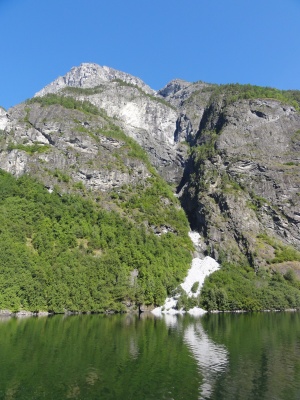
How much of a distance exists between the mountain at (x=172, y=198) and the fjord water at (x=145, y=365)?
47.1 m

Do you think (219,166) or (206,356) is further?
(219,166)

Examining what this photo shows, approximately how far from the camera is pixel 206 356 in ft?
136

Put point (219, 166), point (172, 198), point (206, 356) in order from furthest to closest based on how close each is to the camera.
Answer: point (219, 166) < point (172, 198) < point (206, 356)

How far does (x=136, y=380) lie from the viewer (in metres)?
30.9

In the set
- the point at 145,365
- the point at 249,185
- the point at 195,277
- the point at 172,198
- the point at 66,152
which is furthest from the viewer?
the point at 172,198

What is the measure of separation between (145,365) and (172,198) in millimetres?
136661

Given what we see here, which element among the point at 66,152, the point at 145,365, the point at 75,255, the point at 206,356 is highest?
the point at 66,152

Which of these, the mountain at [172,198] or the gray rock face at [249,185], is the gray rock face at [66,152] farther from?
the gray rock face at [249,185]

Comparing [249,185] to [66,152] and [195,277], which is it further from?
[66,152]

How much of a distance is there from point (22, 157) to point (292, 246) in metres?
127

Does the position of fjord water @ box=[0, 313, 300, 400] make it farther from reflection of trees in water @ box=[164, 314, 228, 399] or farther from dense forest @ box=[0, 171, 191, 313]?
dense forest @ box=[0, 171, 191, 313]

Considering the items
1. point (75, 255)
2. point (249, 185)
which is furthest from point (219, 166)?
point (75, 255)

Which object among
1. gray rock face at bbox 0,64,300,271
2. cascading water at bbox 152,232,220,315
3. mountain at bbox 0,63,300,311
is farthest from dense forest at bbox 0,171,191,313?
gray rock face at bbox 0,64,300,271

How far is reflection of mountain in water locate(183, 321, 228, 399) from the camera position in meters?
30.5
